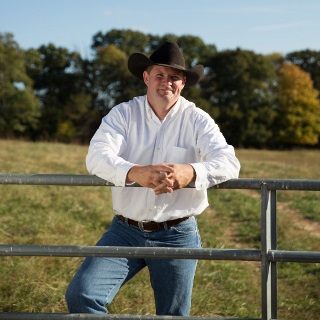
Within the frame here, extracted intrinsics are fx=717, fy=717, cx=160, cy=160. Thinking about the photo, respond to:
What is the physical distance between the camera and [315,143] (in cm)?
6100

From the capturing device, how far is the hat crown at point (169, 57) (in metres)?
3.82

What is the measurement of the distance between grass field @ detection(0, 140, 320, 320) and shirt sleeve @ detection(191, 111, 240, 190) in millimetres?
2216

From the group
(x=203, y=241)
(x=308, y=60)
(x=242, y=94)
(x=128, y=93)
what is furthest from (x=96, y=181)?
(x=308, y=60)

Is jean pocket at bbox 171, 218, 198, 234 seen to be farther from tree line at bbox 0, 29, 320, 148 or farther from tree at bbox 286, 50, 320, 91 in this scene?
tree at bbox 286, 50, 320, 91

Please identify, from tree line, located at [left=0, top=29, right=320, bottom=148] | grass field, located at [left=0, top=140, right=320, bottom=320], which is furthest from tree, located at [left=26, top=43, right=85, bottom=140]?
grass field, located at [left=0, top=140, right=320, bottom=320]

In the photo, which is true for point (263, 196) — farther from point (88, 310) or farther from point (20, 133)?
point (20, 133)

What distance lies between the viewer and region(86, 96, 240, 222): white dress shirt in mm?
3605

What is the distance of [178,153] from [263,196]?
556 mm

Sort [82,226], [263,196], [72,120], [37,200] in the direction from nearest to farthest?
[263,196]
[82,226]
[37,200]
[72,120]

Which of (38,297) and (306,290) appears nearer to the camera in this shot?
(38,297)

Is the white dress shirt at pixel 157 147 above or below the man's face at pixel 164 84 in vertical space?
below

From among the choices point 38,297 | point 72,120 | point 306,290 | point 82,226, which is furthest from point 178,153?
point 72,120

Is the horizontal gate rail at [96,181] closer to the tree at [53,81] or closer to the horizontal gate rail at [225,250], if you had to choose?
the horizontal gate rail at [225,250]

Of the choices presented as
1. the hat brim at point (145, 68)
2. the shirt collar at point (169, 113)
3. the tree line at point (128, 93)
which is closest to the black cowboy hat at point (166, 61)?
the hat brim at point (145, 68)
